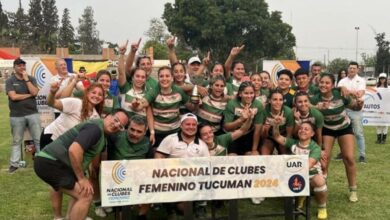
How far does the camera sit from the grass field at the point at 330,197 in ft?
19.1

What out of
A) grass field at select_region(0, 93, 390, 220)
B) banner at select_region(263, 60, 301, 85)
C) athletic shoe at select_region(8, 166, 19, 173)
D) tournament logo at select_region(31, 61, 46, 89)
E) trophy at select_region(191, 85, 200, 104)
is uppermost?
banner at select_region(263, 60, 301, 85)

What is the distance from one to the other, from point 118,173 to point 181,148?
2.97 ft

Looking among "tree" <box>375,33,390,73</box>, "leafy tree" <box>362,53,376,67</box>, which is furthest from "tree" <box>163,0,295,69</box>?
"leafy tree" <box>362,53,376,67</box>

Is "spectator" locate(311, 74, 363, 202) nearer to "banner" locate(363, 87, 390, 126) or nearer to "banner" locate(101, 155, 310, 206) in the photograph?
"banner" locate(101, 155, 310, 206)

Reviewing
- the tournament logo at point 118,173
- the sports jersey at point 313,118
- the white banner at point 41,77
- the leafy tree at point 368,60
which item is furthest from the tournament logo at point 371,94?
the leafy tree at point 368,60

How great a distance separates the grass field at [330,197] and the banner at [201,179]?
646 millimetres

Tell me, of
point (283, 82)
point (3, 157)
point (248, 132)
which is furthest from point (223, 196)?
point (3, 157)

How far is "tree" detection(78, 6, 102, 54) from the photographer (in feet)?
299

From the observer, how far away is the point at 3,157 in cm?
972

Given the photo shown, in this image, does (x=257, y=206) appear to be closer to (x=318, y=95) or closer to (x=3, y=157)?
(x=318, y=95)

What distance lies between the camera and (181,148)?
5094 mm

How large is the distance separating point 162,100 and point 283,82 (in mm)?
1784

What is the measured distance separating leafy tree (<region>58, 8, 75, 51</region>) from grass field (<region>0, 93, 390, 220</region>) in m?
77.7

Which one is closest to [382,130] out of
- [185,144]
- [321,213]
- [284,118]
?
[321,213]
